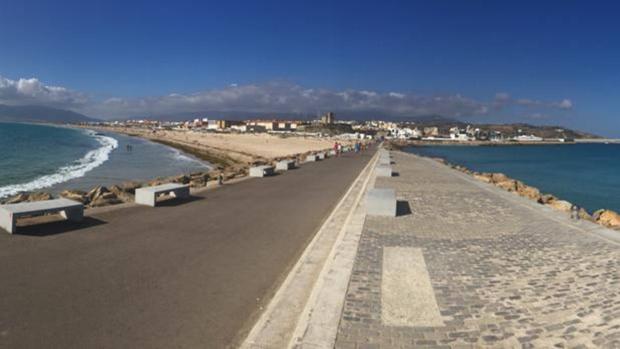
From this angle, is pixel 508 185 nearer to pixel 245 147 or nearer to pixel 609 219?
pixel 609 219

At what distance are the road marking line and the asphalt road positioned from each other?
1334mm

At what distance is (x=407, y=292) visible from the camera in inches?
182

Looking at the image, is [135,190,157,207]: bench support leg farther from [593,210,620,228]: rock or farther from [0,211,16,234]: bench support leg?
[593,210,620,228]: rock

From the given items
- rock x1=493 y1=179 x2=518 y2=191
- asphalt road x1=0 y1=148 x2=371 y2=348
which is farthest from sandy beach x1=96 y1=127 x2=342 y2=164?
asphalt road x1=0 y1=148 x2=371 y2=348

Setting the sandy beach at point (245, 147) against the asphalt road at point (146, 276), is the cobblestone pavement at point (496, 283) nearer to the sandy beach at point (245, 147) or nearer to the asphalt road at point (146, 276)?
the asphalt road at point (146, 276)

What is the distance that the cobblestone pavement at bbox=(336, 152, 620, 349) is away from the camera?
11.9ft

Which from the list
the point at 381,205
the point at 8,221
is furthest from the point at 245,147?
the point at 8,221

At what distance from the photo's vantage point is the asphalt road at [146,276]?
3.84m

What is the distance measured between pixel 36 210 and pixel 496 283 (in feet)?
23.9

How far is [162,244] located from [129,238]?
70 cm

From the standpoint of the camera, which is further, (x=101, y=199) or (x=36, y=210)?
(x=101, y=199)

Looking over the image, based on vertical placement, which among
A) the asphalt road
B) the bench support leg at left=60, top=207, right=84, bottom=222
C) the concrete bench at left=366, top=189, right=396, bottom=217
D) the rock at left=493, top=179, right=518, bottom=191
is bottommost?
the rock at left=493, top=179, right=518, bottom=191

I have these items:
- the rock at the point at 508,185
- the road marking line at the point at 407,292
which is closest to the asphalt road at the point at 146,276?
the road marking line at the point at 407,292

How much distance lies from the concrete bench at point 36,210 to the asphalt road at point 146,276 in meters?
0.22
